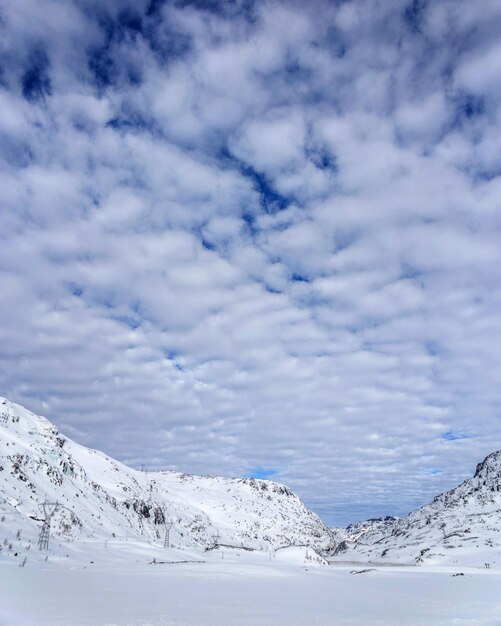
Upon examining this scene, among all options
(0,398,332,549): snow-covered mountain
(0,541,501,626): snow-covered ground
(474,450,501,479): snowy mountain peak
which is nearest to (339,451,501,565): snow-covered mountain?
(474,450,501,479): snowy mountain peak

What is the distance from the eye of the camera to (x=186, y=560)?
3462 centimetres

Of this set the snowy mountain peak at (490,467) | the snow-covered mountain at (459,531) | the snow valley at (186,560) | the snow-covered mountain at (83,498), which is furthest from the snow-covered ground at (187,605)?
the snowy mountain peak at (490,467)

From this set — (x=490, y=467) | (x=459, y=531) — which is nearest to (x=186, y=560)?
(x=459, y=531)

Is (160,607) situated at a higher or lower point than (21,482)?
lower

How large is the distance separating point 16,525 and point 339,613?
29210 millimetres

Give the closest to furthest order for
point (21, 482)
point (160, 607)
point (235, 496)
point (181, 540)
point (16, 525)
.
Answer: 1. point (160, 607)
2. point (16, 525)
3. point (21, 482)
4. point (181, 540)
5. point (235, 496)

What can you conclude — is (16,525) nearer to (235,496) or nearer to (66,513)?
(66,513)

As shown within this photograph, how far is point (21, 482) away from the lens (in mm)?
48094

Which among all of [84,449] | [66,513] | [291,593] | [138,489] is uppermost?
[84,449]

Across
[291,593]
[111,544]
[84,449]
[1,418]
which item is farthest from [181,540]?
[291,593]

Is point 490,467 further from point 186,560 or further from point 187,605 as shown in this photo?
point 187,605

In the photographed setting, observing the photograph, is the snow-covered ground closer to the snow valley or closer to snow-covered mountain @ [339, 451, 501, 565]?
the snow valley

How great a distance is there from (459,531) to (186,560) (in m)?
101

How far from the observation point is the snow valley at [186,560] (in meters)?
10.9
